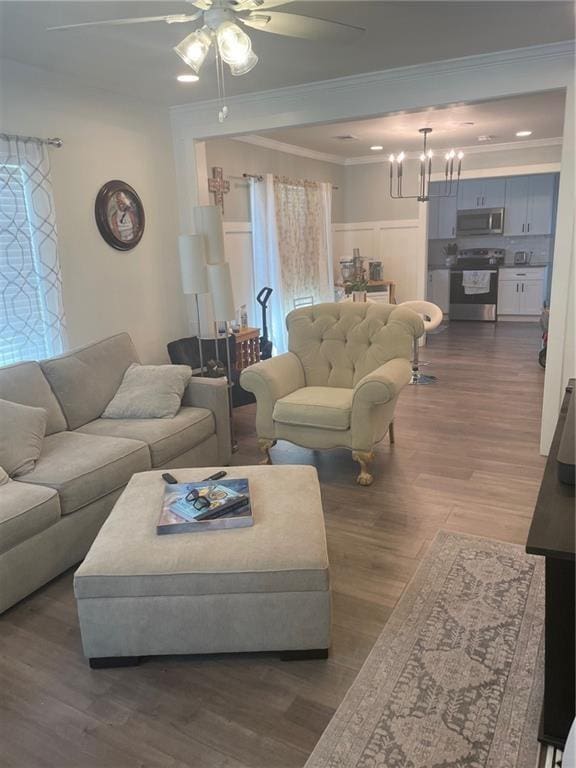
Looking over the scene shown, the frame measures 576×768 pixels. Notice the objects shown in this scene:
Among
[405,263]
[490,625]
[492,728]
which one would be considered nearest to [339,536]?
[490,625]

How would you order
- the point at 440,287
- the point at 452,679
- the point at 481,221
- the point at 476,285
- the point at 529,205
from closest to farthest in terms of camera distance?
1. the point at 452,679
2. the point at 529,205
3. the point at 481,221
4. the point at 476,285
5. the point at 440,287

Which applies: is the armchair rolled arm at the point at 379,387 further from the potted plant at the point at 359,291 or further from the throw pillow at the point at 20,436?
the potted plant at the point at 359,291

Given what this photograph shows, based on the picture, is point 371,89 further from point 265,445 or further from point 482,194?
point 482,194

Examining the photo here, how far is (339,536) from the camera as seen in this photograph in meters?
2.88

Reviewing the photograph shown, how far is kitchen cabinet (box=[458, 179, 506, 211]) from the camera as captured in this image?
30.0 feet

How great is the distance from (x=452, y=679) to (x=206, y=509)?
1.02 meters

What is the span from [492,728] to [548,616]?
0.45 meters

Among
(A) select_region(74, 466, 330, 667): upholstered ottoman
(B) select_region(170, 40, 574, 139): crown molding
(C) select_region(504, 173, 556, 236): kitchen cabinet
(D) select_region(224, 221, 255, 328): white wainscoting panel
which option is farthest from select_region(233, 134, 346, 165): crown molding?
(A) select_region(74, 466, 330, 667): upholstered ottoman

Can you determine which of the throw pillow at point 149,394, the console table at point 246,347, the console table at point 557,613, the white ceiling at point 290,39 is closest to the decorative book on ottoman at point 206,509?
the console table at point 557,613

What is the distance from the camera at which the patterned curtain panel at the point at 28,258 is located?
3.38 m

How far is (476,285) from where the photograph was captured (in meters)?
9.42

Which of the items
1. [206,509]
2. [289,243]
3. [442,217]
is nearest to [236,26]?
[206,509]

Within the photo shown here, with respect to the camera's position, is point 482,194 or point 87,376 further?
point 482,194

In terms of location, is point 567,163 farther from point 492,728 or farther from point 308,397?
point 492,728
